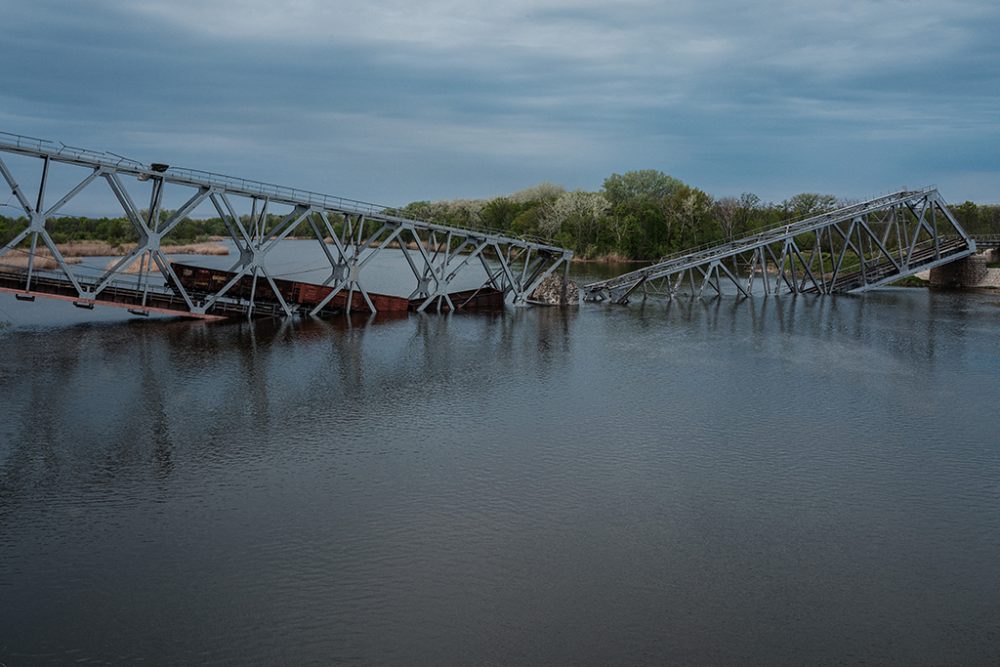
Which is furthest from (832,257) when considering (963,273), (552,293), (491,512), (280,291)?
(491,512)

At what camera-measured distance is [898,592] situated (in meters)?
16.0

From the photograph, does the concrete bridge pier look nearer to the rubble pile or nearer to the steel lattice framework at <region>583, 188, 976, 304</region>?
the steel lattice framework at <region>583, 188, 976, 304</region>

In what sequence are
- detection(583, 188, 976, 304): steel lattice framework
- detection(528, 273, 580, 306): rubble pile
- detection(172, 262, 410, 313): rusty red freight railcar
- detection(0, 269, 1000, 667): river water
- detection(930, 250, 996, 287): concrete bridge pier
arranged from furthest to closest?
detection(930, 250, 996, 287): concrete bridge pier → detection(583, 188, 976, 304): steel lattice framework → detection(528, 273, 580, 306): rubble pile → detection(172, 262, 410, 313): rusty red freight railcar → detection(0, 269, 1000, 667): river water

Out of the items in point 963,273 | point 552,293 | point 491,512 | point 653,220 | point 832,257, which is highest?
point 653,220

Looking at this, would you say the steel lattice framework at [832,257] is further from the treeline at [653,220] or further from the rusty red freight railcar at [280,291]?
the treeline at [653,220]

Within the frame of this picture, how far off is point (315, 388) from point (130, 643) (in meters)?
19.1

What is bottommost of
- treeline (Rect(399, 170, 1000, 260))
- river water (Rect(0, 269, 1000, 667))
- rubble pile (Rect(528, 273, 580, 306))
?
river water (Rect(0, 269, 1000, 667))

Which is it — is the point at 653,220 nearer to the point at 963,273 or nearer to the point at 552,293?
the point at 963,273

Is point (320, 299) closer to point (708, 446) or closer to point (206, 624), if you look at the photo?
point (708, 446)

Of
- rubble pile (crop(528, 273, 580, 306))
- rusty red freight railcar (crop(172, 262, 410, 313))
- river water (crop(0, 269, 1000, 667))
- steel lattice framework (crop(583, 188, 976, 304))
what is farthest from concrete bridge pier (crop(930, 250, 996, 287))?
rusty red freight railcar (crop(172, 262, 410, 313))

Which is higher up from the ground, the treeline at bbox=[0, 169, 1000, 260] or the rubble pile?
the treeline at bbox=[0, 169, 1000, 260]

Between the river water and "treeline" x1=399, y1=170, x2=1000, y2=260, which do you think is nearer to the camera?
the river water

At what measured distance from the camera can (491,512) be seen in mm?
19688

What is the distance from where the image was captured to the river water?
14.4 m
